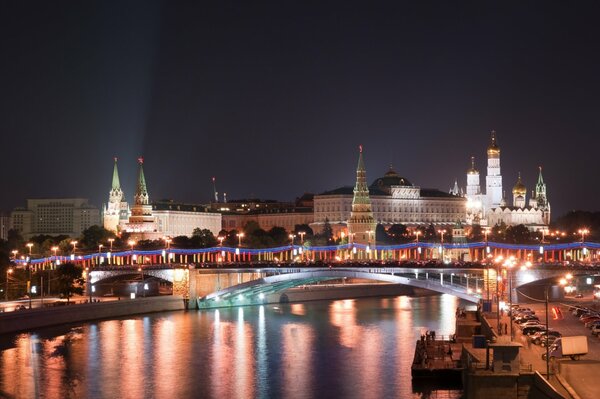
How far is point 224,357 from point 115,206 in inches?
5073

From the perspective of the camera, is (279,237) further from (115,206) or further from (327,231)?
(115,206)

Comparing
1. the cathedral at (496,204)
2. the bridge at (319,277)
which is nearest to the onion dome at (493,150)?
the cathedral at (496,204)

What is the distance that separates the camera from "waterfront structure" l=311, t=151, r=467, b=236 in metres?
170

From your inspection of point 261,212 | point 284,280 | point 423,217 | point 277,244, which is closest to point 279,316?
point 284,280

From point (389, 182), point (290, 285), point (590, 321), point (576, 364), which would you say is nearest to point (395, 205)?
point (389, 182)

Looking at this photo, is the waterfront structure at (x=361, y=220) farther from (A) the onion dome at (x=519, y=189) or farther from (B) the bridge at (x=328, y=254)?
(A) the onion dome at (x=519, y=189)

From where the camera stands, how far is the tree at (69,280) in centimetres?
7288

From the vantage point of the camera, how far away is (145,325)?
198ft

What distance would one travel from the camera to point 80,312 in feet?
204

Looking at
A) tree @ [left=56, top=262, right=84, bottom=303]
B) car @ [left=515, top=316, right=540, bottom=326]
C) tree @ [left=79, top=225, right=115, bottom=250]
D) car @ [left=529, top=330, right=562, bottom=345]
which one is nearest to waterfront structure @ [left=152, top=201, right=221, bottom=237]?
tree @ [left=79, top=225, right=115, bottom=250]

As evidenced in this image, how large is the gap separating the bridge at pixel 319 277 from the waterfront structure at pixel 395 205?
8937 cm

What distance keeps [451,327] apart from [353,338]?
18.9 feet

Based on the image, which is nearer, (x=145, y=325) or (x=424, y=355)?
(x=424, y=355)

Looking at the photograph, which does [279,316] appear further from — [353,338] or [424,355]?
[424,355]
